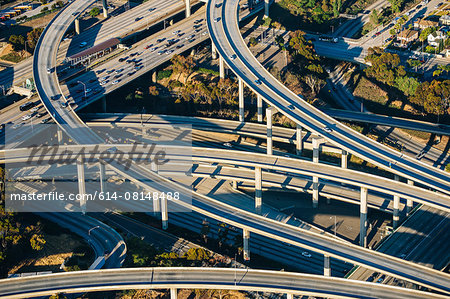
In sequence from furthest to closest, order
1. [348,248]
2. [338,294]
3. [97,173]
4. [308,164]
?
[97,173] → [308,164] → [348,248] → [338,294]

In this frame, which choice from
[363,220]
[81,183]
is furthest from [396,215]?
[81,183]

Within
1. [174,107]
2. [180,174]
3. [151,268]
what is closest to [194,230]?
[180,174]

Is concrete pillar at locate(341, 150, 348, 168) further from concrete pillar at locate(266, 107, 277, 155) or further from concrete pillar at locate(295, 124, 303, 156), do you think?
concrete pillar at locate(266, 107, 277, 155)

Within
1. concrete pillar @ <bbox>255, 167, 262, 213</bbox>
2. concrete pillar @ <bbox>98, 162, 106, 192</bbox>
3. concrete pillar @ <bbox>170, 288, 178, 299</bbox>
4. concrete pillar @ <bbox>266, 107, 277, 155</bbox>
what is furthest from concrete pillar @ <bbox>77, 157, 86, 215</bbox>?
concrete pillar @ <bbox>266, 107, 277, 155</bbox>

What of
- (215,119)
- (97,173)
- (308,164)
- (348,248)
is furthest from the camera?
(215,119)

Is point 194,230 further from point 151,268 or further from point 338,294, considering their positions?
point 338,294

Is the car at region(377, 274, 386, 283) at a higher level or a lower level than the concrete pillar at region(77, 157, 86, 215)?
lower

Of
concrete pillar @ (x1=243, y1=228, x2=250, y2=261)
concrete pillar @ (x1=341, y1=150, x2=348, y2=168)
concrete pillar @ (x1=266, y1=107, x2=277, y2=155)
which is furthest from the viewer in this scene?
concrete pillar @ (x1=266, y1=107, x2=277, y2=155)
